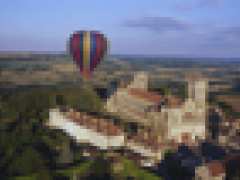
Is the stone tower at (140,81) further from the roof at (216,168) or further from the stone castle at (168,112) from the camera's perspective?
the roof at (216,168)

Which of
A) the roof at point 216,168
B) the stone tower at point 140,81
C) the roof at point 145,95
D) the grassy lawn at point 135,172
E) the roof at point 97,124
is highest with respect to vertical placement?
the stone tower at point 140,81

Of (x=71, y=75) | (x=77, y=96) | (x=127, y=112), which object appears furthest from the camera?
(x=71, y=75)

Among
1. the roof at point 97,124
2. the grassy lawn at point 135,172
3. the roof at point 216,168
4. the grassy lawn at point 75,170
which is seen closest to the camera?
the roof at point 216,168

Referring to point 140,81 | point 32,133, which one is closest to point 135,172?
point 32,133

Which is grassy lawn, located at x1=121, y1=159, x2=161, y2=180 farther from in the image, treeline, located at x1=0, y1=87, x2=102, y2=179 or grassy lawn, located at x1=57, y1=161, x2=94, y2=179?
treeline, located at x1=0, y1=87, x2=102, y2=179

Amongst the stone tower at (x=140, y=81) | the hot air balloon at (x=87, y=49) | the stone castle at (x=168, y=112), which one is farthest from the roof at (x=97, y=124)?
the stone tower at (x=140, y=81)

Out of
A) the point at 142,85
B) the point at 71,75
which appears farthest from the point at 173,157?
the point at 71,75

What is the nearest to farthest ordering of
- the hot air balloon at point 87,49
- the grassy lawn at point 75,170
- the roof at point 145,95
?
the grassy lawn at point 75,170
the hot air balloon at point 87,49
the roof at point 145,95

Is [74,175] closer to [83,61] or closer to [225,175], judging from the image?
[225,175]

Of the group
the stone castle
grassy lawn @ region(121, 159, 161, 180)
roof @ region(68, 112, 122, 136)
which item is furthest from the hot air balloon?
grassy lawn @ region(121, 159, 161, 180)
